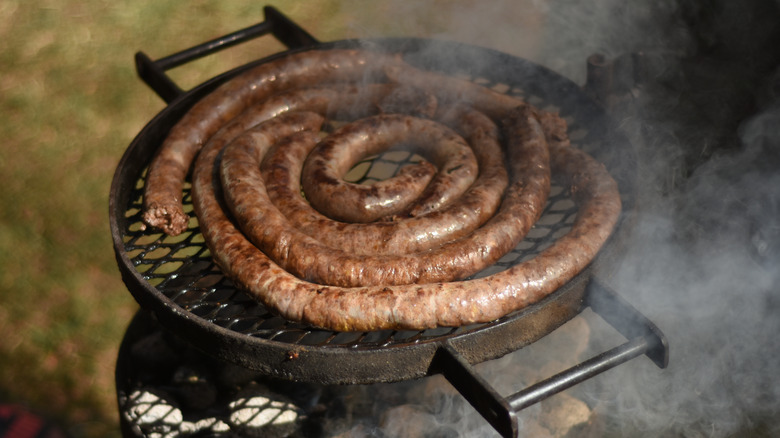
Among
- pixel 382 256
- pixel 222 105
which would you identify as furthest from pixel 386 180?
pixel 222 105

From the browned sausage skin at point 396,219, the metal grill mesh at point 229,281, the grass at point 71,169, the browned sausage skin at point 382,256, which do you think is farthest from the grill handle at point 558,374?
the grass at point 71,169

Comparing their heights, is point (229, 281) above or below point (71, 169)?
below

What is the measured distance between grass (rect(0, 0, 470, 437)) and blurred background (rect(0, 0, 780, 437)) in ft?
0.04

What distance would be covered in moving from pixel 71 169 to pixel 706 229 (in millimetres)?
5541

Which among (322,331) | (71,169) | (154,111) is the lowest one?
(322,331)

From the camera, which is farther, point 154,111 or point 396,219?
point 154,111

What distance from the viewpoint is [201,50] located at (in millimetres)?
4355

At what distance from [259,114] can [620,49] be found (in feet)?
10.5

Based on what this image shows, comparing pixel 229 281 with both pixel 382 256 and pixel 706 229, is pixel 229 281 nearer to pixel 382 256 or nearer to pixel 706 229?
pixel 382 256

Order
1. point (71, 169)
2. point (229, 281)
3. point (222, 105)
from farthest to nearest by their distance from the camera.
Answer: point (71, 169)
point (222, 105)
point (229, 281)

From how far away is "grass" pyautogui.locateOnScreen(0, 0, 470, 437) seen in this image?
5.48 metres

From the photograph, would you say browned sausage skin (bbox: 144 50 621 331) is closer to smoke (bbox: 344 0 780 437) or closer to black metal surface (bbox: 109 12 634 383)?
black metal surface (bbox: 109 12 634 383)

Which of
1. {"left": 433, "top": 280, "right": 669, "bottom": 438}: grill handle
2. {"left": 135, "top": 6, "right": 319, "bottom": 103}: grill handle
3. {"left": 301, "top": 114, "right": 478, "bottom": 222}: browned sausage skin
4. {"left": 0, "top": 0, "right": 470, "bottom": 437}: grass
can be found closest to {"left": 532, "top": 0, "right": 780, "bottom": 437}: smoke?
{"left": 301, "top": 114, "right": 478, "bottom": 222}: browned sausage skin

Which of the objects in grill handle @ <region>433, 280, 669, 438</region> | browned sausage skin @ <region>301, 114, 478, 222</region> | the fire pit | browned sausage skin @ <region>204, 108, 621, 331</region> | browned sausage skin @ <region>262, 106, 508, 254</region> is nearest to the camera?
grill handle @ <region>433, 280, 669, 438</region>
